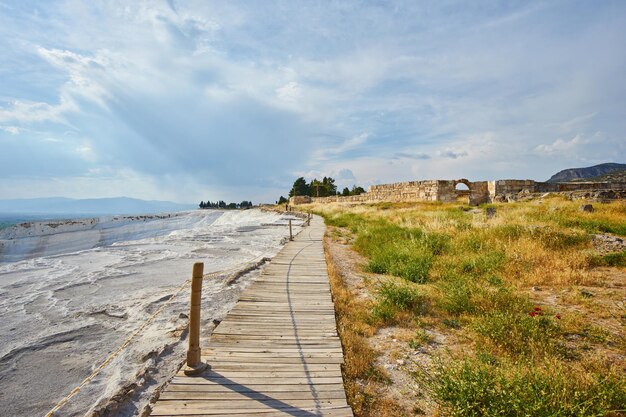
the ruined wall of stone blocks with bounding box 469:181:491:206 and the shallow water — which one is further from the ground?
the ruined wall of stone blocks with bounding box 469:181:491:206

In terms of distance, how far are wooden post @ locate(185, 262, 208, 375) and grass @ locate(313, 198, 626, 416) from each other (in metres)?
1.85

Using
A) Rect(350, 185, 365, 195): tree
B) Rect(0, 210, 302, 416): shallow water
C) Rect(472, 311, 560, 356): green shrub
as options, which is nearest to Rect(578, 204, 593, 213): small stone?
Rect(472, 311, 560, 356): green shrub

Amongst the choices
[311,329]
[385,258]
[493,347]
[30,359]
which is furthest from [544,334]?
[30,359]

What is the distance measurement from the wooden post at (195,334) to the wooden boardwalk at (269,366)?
3.5 inches

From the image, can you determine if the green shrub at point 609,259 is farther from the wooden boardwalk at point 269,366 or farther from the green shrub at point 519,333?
the wooden boardwalk at point 269,366

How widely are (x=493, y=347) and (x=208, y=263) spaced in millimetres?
10052

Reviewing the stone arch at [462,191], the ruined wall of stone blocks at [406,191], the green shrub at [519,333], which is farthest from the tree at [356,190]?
the green shrub at [519,333]

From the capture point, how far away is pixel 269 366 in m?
3.50

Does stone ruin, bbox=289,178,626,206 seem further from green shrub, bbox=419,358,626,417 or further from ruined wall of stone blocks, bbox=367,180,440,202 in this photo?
green shrub, bbox=419,358,626,417

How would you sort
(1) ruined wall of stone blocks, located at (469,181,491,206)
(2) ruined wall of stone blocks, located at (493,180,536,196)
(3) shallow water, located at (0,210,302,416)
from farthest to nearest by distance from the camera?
(1) ruined wall of stone blocks, located at (469,181,491,206)
(2) ruined wall of stone blocks, located at (493,180,536,196)
(3) shallow water, located at (0,210,302,416)

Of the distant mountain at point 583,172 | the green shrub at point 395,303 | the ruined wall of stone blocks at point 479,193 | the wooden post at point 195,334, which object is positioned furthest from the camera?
the distant mountain at point 583,172

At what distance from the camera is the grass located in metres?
2.59

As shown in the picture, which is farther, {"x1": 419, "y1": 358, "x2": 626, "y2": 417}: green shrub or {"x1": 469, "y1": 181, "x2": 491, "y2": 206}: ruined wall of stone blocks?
{"x1": 469, "y1": 181, "x2": 491, "y2": 206}: ruined wall of stone blocks

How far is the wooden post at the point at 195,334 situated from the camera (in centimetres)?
331
